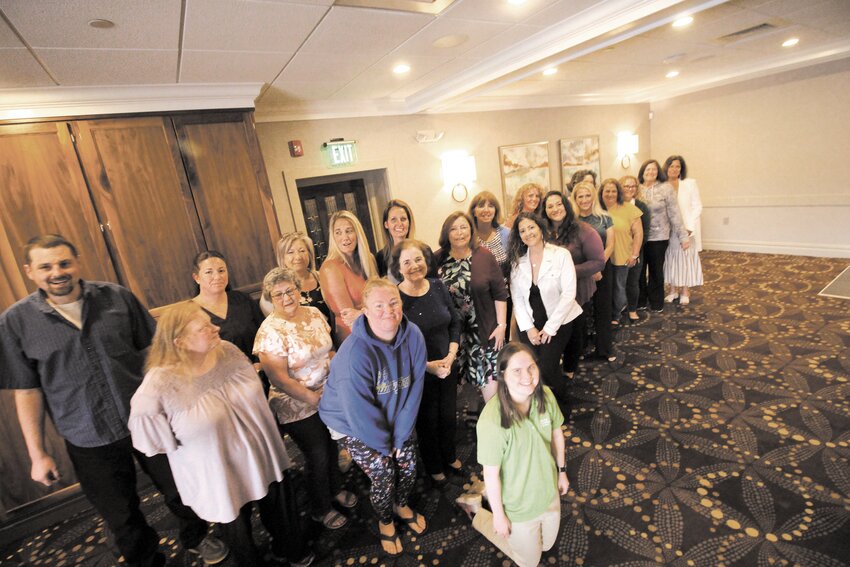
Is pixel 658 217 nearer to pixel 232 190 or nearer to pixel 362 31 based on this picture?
pixel 362 31

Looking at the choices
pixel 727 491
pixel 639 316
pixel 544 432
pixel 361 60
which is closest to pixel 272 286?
pixel 544 432

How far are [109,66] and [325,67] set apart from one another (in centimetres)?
145

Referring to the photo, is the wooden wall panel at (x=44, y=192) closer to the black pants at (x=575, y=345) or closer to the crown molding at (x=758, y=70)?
the black pants at (x=575, y=345)

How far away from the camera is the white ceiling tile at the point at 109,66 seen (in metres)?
2.26

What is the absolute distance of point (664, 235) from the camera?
4391 mm

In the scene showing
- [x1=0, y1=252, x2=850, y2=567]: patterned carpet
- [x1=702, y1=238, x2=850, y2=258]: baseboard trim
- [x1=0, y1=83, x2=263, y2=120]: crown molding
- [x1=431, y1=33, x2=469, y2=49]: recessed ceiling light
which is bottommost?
[x1=0, y1=252, x2=850, y2=567]: patterned carpet

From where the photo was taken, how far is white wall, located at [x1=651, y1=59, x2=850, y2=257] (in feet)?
19.2

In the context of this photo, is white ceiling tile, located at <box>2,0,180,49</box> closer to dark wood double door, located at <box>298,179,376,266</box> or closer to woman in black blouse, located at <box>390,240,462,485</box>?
woman in black blouse, located at <box>390,240,462,485</box>

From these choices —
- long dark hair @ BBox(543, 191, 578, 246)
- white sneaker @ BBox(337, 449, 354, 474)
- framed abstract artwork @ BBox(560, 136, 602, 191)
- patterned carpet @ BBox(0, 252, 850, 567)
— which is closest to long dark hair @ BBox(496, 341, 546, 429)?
patterned carpet @ BBox(0, 252, 850, 567)

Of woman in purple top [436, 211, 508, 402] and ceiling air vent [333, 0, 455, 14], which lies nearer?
ceiling air vent [333, 0, 455, 14]

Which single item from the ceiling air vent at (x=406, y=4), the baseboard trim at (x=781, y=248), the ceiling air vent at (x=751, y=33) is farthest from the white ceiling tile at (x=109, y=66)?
the baseboard trim at (x=781, y=248)

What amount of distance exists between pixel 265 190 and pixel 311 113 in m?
1.47

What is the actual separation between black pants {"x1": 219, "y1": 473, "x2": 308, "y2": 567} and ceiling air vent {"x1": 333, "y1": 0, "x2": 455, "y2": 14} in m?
2.54

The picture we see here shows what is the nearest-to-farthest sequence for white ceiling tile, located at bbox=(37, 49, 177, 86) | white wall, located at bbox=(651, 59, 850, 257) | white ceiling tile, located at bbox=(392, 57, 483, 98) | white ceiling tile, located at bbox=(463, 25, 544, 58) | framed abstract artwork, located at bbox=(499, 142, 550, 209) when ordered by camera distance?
white ceiling tile, located at bbox=(37, 49, 177, 86), white ceiling tile, located at bbox=(463, 25, 544, 58), white ceiling tile, located at bbox=(392, 57, 483, 98), white wall, located at bbox=(651, 59, 850, 257), framed abstract artwork, located at bbox=(499, 142, 550, 209)
